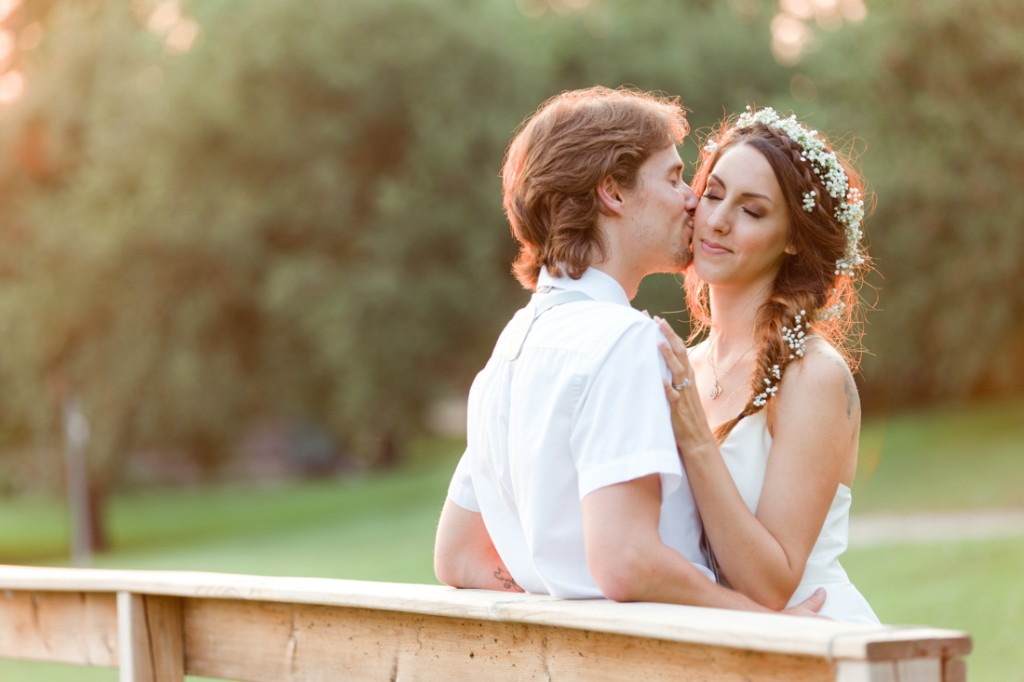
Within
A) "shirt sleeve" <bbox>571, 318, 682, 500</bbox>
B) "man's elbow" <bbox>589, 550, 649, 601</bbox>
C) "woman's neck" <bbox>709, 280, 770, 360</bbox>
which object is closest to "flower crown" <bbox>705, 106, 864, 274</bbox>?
"woman's neck" <bbox>709, 280, 770, 360</bbox>

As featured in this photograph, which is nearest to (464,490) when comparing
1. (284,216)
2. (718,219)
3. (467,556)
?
(467,556)

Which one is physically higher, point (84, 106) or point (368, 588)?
point (84, 106)

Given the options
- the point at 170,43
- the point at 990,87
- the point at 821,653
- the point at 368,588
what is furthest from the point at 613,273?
the point at 170,43

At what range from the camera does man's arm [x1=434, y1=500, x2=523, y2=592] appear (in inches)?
107

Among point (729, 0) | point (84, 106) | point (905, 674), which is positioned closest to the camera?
point (905, 674)

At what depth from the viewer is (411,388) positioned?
74.7 feet

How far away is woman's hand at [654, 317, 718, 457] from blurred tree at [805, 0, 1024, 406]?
16.6 metres

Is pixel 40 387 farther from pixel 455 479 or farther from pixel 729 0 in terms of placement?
pixel 455 479

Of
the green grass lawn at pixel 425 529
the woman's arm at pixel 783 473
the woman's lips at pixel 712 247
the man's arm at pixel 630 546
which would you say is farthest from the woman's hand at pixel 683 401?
the green grass lawn at pixel 425 529

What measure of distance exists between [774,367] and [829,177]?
533mm

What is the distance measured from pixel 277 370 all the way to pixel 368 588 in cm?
2175

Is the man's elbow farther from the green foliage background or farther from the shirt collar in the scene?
the green foliage background

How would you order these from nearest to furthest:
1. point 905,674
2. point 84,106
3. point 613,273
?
point 905,674 → point 613,273 → point 84,106

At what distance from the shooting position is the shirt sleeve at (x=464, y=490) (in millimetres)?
2744
